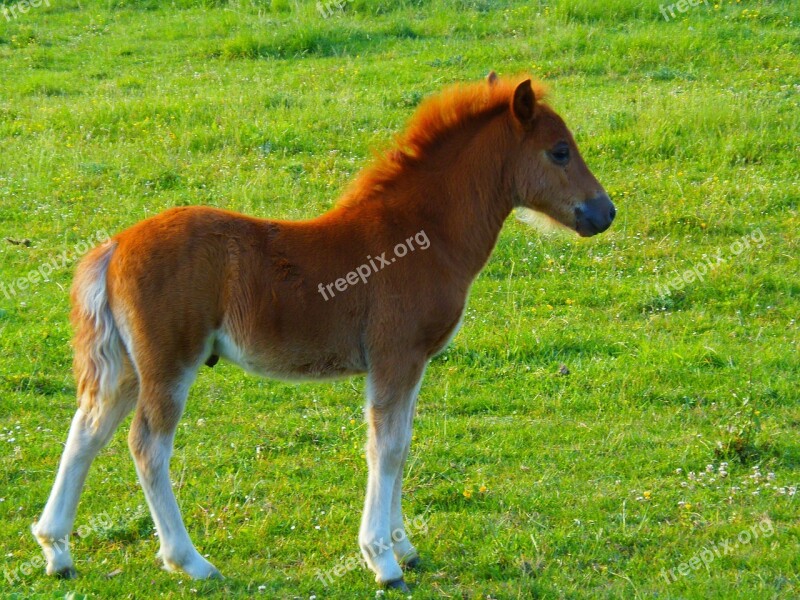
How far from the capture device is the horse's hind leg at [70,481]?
5.14m

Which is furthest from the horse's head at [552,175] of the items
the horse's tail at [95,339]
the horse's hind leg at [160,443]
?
the horse's tail at [95,339]

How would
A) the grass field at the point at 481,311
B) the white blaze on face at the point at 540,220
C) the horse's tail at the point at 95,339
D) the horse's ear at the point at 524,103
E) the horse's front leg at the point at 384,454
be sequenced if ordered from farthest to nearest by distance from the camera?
the white blaze on face at the point at 540,220, the grass field at the point at 481,311, the horse's ear at the point at 524,103, the horse's front leg at the point at 384,454, the horse's tail at the point at 95,339

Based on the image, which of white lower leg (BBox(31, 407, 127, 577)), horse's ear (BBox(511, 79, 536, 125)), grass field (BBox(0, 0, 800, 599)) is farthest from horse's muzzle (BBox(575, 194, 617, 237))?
white lower leg (BBox(31, 407, 127, 577))

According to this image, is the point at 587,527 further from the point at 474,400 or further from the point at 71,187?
the point at 71,187

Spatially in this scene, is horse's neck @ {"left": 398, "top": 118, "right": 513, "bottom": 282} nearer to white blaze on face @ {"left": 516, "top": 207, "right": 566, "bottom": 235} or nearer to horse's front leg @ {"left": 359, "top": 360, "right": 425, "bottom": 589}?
white blaze on face @ {"left": 516, "top": 207, "right": 566, "bottom": 235}

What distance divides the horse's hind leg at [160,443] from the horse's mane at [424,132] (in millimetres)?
1379

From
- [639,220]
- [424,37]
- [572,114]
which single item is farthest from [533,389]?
[424,37]

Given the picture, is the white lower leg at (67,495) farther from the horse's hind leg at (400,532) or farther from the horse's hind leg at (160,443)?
the horse's hind leg at (400,532)

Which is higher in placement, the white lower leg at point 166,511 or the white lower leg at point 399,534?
the white lower leg at point 166,511

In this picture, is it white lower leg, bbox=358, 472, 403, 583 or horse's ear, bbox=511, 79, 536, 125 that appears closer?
white lower leg, bbox=358, 472, 403, 583

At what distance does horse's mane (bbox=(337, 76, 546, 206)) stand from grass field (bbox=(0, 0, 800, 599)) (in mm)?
941

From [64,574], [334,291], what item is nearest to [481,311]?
[334,291]

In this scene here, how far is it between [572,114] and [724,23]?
384 centimetres

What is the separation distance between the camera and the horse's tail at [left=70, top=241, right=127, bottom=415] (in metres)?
5.08
